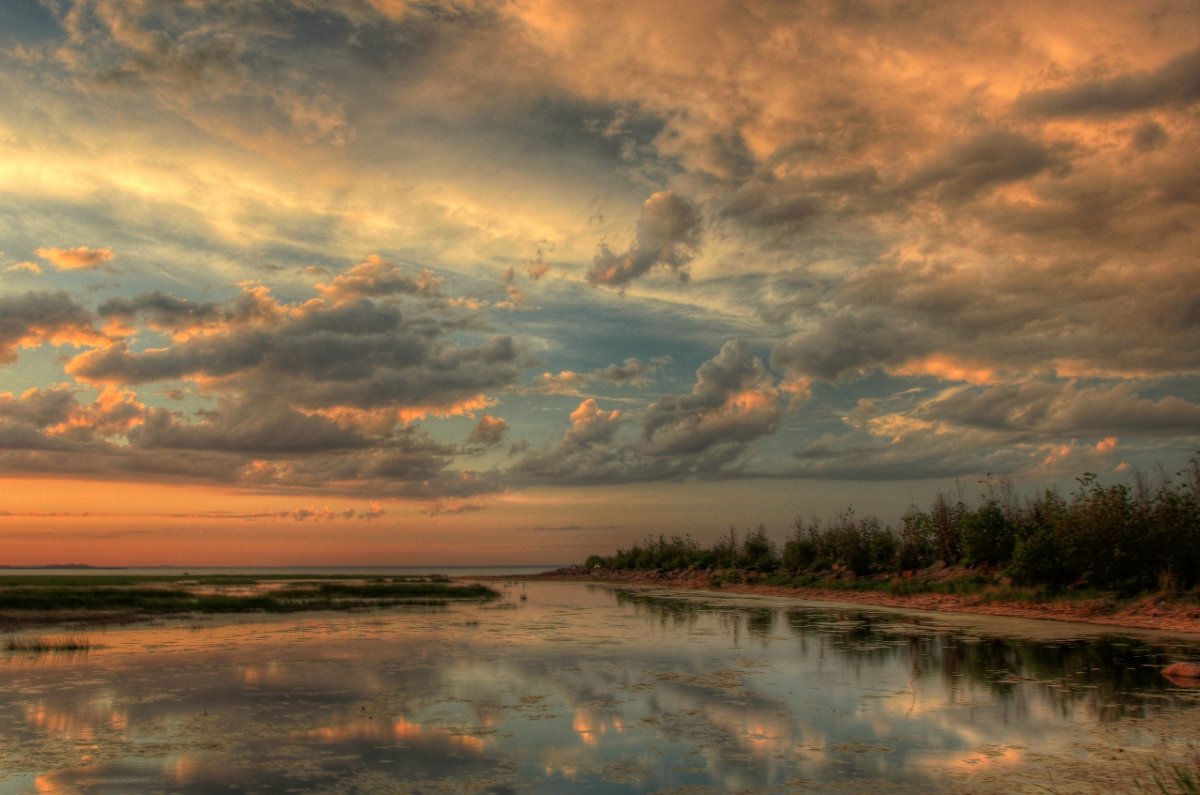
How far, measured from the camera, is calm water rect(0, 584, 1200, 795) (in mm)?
12367

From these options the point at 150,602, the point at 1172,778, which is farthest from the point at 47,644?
the point at 1172,778

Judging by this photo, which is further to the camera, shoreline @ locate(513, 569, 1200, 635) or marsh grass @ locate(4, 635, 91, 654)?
shoreline @ locate(513, 569, 1200, 635)

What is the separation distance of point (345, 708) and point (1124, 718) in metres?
16.4

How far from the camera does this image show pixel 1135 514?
151 feet

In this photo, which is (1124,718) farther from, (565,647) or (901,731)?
(565,647)

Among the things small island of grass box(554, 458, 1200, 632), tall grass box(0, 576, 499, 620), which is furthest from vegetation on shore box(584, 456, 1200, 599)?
tall grass box(0, 576, 499, 620)

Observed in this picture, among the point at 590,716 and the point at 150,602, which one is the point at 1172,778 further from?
the point at 150,602

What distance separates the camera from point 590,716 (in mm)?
16938

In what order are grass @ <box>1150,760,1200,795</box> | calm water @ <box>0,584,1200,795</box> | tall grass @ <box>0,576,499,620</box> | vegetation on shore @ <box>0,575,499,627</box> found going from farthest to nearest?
tall grass @ <box>0,576,499,620</box> → vegetation on shore @ <box>0,575,499,627</box> → calm water @ <box>0,584,1200,795</box> → grass @ <box>1150,760,1200,795</box>

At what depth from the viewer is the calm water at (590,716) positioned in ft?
40.6

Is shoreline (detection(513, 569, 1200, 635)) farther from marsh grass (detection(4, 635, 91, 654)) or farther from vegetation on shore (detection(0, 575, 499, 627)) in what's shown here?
marsh grass (detection(4, 635, 91, 654))

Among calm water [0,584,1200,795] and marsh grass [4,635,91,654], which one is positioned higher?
marsh grass [4,635,91,654]

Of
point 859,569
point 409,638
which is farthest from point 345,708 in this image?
point 859,569

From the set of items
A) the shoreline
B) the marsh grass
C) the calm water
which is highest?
the marsh grass
